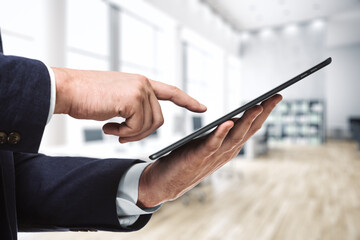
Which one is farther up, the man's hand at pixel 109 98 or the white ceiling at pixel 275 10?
the white ceiling at pixel 275 10

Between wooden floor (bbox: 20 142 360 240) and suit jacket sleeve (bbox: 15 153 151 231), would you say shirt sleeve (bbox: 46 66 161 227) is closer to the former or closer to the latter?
suit jacket sleeve (bbox: 15 153 151 231)

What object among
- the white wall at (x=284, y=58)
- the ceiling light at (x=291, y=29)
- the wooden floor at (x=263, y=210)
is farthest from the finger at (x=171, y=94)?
the ceiling light at (x=291, y=29)

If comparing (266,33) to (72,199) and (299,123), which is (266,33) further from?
(72,199)

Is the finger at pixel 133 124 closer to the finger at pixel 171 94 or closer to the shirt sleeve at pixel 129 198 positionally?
the finger at pixel 171 94

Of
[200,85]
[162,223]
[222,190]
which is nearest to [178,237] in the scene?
[162,223]

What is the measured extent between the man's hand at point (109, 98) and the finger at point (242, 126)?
0.12m

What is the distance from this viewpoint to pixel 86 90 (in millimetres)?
348

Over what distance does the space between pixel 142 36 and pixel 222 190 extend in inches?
195

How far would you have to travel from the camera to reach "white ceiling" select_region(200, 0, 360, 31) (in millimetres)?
8922

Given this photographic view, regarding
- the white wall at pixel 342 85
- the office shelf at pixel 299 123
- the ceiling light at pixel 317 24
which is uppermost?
the ceiling light at pixel 317 24

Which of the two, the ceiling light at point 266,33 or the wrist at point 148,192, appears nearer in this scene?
the wrist at point 148,192

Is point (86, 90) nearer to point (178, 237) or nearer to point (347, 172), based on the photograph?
point (178, 237)

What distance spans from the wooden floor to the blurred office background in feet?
0.06

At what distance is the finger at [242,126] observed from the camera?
0.40m
